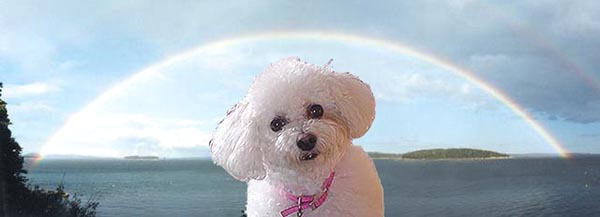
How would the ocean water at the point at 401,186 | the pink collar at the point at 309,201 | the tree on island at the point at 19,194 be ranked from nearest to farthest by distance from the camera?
1. the pink collar at the point at 309,201
2. the tree on island at the point at 19,194
3. the ocean water at the point at 401,186

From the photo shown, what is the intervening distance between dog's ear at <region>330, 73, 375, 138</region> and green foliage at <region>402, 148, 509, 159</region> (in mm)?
2731

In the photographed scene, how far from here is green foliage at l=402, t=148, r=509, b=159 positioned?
3.84 metres

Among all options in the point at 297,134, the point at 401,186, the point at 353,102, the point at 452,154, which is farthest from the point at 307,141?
the point at 401,186

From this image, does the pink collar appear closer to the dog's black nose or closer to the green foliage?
the dog's black nose

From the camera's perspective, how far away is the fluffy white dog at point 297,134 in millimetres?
1132

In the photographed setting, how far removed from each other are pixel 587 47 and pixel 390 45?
3.35 feet

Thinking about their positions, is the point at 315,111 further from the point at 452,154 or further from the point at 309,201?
the point at 452,154

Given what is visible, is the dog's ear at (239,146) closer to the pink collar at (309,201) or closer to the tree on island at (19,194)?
the pink collar at (309,201)

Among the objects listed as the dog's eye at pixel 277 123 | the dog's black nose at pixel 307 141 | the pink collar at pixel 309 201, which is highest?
the dog's eye at pixel 277 123

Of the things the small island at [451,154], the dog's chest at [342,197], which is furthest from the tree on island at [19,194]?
the dog's chest at [342,197]

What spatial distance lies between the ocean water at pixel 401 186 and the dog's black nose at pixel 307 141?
9.18ft

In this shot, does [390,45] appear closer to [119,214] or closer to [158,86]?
[158,86]

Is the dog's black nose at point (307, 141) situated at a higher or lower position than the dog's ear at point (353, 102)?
lower

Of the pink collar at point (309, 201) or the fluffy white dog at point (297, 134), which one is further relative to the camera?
the pink collar at point (309, 201)
